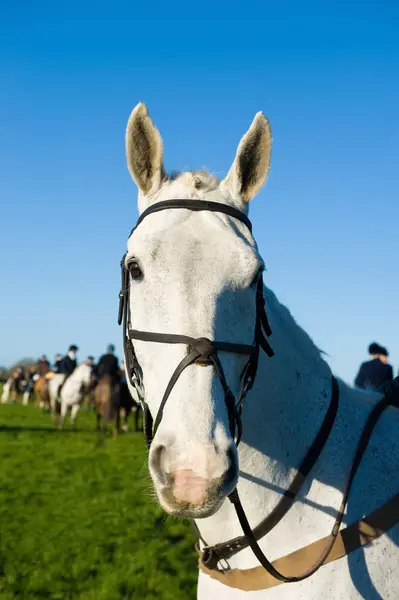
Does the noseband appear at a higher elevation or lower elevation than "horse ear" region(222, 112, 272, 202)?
lower

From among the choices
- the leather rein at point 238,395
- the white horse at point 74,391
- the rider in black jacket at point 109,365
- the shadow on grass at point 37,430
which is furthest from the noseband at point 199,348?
the white horse at point 74,391

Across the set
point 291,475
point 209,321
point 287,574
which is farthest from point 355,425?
point 209,321

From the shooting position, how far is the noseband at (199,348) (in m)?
2.05

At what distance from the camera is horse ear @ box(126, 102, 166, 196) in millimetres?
2561

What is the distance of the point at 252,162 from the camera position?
2.64 metres

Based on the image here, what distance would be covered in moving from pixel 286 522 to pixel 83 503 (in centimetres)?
712

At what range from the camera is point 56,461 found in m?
13.0

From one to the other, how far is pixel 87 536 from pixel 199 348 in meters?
6.07

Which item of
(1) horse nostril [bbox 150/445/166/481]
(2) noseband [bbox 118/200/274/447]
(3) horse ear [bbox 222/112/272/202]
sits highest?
(3) horse ear [bbox 222/112/272/202]

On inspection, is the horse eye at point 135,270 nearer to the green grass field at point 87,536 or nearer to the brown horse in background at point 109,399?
the green grass field at point 87,536

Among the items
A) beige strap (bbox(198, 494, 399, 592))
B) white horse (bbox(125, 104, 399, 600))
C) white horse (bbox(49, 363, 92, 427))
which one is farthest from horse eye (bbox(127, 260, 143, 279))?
white horse (bbox(49, 363, 92, 427))

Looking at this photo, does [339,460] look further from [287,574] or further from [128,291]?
[128,291]

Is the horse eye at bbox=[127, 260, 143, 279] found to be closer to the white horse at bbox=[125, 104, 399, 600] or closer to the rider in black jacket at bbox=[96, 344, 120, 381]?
the white horse at bbox=[125, 104, 399, 600]

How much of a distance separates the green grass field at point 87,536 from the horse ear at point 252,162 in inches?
53.7
